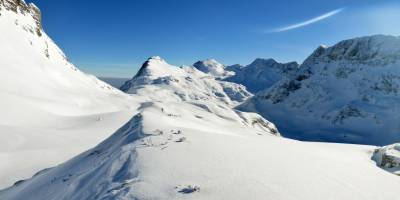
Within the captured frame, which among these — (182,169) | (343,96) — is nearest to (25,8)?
(182,169)

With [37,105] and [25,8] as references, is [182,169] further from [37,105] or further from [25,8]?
[25,8]

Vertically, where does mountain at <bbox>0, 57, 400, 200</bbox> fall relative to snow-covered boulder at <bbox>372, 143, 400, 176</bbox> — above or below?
above

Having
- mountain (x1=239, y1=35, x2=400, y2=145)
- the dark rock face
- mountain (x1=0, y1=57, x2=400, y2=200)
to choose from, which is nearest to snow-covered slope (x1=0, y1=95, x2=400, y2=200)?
mountain (x1=0, y1=57, x2=400, y2=200)

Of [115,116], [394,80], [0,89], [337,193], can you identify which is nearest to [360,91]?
[394,80]

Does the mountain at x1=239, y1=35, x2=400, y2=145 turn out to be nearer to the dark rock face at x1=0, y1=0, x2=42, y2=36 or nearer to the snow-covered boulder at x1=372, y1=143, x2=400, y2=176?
the snow-covered boulder at x1=372, y1=143, x2=400, y2=176

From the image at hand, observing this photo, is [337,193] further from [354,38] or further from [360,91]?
[354,38]

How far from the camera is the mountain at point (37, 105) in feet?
66.6

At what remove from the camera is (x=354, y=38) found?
120 meters

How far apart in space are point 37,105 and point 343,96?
93.1 metres

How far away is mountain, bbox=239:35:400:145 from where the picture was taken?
85188 millimetres

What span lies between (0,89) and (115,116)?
1183cm

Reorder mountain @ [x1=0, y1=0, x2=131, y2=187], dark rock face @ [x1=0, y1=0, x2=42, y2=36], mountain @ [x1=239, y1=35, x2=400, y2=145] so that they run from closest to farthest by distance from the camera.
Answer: mountain @ [x1=0, y1=0, x2=131, y2=187] < dark rock face @ [x1=0, y1=0, x2=42, y2=36] < mountain @ [x1=239, y1=35, x2=400, y2=145]

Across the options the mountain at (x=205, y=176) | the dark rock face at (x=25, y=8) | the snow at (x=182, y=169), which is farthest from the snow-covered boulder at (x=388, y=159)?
the dark rock face at (x=25, y=8)

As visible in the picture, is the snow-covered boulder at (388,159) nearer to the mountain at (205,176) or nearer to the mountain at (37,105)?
the mountain at (205,176)
